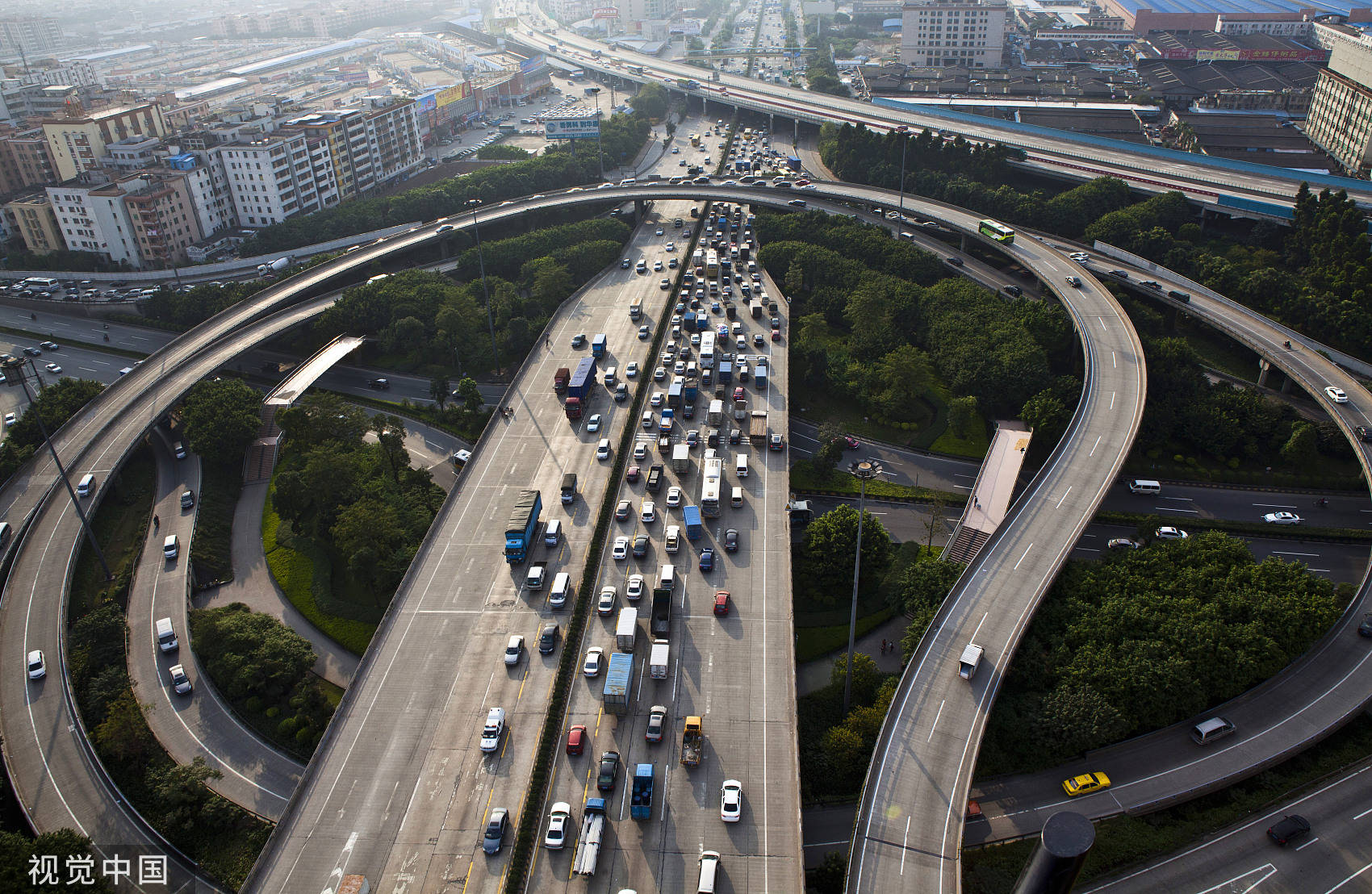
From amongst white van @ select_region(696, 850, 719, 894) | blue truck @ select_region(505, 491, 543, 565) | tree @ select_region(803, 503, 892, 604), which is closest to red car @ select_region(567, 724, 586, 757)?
white van @ select_region(696, 850, 719, 894)

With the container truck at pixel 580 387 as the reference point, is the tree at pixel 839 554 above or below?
below

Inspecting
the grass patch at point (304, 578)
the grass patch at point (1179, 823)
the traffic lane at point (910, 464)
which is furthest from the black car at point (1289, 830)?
the grass patch at point (304, 578)

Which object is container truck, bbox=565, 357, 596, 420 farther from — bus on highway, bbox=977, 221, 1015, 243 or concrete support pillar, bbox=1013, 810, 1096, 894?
concrete support pillar, bbox=1013, 810, 1096, 894

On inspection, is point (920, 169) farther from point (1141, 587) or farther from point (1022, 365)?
point (1141, 587)

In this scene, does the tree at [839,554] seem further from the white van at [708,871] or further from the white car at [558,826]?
the white car at [558,826]

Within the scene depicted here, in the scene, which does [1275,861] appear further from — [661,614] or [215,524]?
[215,524]

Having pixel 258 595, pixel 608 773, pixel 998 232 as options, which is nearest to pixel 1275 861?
pixel 608 773

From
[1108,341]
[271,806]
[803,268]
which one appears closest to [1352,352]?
[1108,341]
